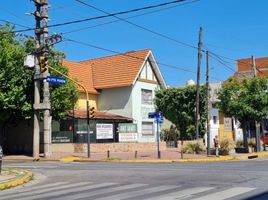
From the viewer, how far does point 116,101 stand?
1800 inches

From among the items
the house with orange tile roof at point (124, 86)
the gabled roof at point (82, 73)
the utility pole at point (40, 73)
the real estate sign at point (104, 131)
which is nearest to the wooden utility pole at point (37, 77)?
the utility pole at point (40, 73)

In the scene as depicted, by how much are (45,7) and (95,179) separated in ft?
57.7

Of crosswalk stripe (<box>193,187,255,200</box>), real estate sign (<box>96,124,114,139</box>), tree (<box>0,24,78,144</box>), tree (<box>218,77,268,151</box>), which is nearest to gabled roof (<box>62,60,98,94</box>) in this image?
real estate sign (<box>96,124,114,139</box>)

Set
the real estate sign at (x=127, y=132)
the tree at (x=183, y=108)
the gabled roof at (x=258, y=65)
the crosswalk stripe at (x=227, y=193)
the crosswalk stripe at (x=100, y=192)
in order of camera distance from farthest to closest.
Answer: the gabled roof at (x=258, y=65) → the tree at (x=183, y=108) → the real estate sign at (x=127, y=132) → the crosswalk stripe at (x=100, y=192) → the crosswalk stripe at (x=227, y=193)

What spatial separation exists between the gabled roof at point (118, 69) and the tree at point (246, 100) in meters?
9.93

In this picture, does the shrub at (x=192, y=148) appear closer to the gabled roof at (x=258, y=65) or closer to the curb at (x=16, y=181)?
the curb at (x=16, y=181)

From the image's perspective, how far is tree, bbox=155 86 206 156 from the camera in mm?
43750

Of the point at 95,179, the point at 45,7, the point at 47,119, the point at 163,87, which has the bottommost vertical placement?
the point at 95,179

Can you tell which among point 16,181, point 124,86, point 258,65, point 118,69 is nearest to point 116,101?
point 124,86

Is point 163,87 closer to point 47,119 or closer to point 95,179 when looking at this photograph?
point 47,119

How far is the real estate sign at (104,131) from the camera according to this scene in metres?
39.0

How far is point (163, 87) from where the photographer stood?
48.7 m

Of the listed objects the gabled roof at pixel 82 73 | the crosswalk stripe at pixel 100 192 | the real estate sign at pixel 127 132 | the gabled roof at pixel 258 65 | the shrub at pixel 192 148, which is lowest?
the crosswalk stripe at pixel 100 192

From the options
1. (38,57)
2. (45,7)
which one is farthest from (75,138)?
(45,7)
